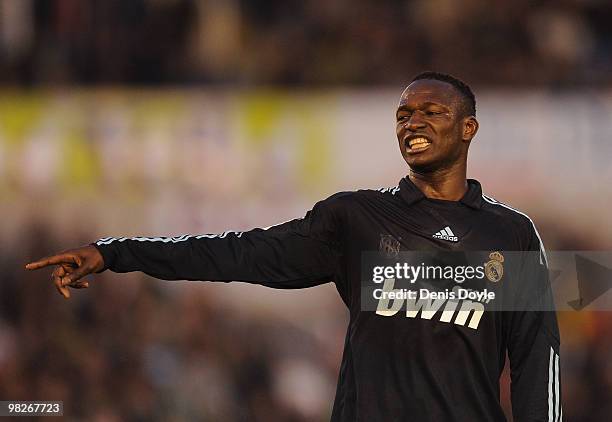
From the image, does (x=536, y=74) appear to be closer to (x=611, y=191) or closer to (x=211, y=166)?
(x=611, y=191)

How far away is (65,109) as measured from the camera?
372 inches

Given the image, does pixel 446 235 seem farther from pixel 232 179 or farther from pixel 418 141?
pixel 232 179

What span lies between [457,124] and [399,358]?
912 mm

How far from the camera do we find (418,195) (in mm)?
4492

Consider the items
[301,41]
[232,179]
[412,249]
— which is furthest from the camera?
[301,41]

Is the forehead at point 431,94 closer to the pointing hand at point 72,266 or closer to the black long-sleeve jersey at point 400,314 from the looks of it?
the black long-sleeve jersey at point 400,314

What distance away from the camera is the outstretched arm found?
14.7ft

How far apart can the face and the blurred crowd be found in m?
4.90

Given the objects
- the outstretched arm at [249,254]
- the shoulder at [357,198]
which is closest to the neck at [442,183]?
the shoulder at [357,198]

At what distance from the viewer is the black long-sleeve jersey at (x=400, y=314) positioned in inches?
167

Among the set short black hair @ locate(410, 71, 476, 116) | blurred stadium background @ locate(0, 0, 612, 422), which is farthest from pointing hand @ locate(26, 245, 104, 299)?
blurred stadium background @ locate(0, 0, 612, 422)

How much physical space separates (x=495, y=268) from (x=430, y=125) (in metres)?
0.57

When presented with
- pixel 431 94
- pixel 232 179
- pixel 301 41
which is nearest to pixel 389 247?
pixel 431 94

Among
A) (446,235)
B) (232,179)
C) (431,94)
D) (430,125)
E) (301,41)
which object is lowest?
(446,235)
